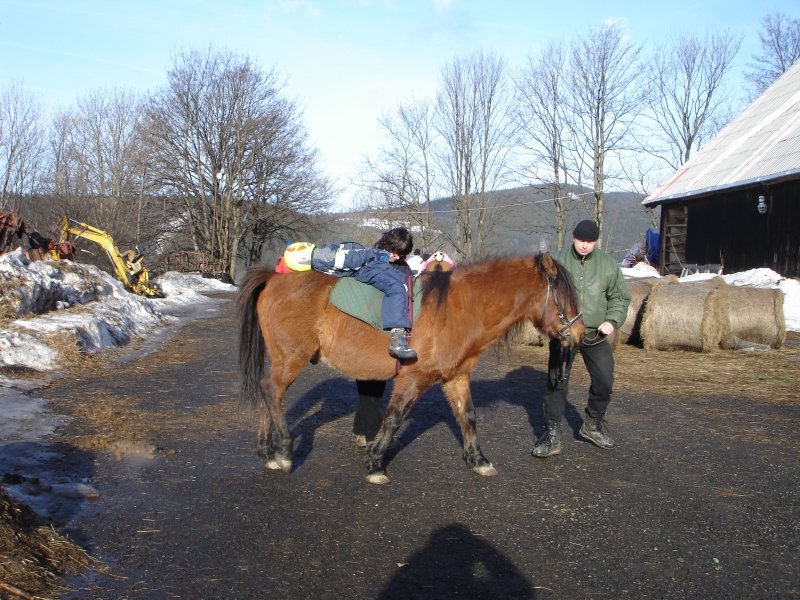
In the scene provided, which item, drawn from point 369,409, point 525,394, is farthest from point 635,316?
point 369,409

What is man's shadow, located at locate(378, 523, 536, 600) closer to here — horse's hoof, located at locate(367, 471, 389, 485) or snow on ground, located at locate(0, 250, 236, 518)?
horse's hoof, located at locate(367, 471, 389, 485)

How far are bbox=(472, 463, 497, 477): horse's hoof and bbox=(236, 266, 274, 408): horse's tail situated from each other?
2.00 m

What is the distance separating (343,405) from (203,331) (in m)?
7.84

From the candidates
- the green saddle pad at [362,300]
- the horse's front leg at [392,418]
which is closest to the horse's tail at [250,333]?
the green saddle pad at [362,300]

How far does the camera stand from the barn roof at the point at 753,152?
Answer: 1791cm

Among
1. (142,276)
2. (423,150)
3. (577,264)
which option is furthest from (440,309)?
(423,150)

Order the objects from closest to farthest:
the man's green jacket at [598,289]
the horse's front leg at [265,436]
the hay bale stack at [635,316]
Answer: the horse's front leg at [265,436] < the man's green jacket at [598,289] < the hay bale stack at [635,316]

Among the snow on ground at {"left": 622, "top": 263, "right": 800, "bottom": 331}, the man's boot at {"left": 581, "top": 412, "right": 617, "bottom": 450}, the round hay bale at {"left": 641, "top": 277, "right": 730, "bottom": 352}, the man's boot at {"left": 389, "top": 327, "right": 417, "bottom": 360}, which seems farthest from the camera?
the snow on ground at {"left": 622, "top": 263, "right": 800, "bottom": 331}

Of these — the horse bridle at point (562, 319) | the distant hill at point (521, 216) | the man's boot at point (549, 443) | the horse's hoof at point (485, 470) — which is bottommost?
the horse's hoof at point (485, 470)

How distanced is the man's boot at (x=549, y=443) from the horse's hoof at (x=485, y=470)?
1.97ft

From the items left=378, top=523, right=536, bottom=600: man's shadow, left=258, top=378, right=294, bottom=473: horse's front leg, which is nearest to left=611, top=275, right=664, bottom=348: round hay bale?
left=258, top=378, right=294, bottom=473: horse's front leg

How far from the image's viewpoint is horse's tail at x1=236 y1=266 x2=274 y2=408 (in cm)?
552

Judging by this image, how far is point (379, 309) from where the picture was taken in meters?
4.98

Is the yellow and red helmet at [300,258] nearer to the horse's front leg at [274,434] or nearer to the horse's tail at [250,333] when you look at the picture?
the horse's tail at [250,333]
